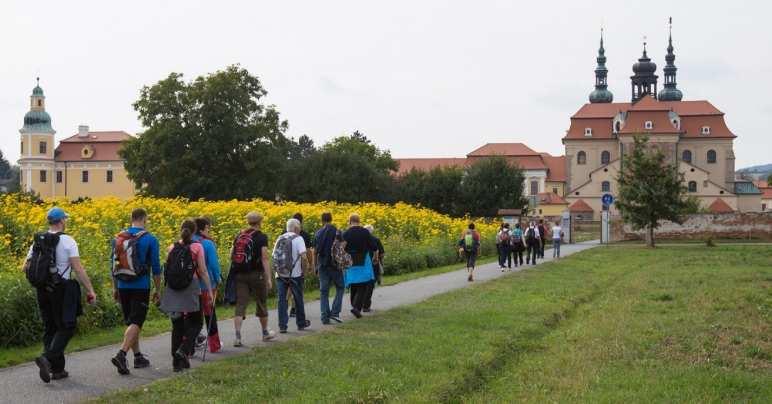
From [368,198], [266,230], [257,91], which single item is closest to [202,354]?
[266,230]

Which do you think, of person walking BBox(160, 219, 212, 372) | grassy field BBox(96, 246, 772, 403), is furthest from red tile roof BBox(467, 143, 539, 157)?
person walking BBox(160, 219, 212, 372)

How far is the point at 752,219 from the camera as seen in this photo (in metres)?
64.6

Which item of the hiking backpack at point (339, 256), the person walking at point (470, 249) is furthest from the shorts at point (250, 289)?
the person walking at point (470, 249)

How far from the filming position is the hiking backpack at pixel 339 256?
15.7 meters

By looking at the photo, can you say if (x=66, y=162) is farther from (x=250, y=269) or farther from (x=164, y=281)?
(x=164, y=281)

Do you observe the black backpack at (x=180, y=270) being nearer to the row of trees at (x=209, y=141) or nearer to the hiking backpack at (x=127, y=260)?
the hiking backpack at (x=127, y=260)

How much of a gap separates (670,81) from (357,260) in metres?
129

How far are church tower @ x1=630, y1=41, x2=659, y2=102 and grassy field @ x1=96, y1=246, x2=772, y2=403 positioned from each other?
118636 millimetres

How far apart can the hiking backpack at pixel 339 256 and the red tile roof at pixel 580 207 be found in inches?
4083

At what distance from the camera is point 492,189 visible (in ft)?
260

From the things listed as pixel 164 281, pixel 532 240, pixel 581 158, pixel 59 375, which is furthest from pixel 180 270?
pixel 581 158

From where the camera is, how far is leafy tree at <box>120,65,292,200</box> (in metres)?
63.3

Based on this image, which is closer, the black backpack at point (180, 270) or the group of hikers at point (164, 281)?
the group of hikers at point (164, 281)

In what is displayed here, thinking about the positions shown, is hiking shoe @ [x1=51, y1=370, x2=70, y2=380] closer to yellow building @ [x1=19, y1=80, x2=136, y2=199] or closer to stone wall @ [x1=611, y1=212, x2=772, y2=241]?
stone wall @ [x1=611, y1=212, x2=772, y2=241]
